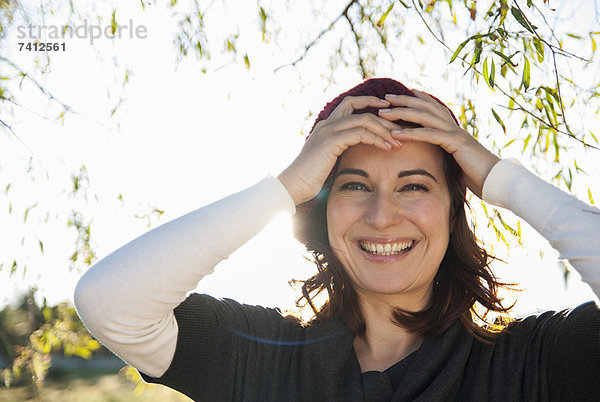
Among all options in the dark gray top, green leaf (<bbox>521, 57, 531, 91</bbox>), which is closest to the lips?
the dark gray top

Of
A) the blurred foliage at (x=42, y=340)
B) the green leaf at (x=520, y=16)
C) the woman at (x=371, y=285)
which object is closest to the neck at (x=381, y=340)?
the woman at (x=371, y=285)

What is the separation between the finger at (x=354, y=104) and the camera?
1803 mm

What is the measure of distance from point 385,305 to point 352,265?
17cm

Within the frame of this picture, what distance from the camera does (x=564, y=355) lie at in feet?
4.95

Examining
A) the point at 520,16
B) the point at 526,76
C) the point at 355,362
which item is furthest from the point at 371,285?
the point at 520,16

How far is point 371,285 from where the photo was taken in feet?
6.14

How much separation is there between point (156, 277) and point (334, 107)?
779mm

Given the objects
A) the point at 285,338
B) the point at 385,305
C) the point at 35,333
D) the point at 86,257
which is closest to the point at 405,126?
the point at 385,305

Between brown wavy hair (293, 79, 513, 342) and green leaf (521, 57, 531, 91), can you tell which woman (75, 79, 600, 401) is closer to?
brown wavy hair (293, 79, 513, 342)

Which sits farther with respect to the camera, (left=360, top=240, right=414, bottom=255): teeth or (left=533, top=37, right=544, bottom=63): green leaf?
(left=533, top=37, right=544, bottom=63): green leaf

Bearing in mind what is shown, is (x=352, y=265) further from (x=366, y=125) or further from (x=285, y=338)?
(x=366, y=125)

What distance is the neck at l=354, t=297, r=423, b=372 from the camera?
1.89 meters

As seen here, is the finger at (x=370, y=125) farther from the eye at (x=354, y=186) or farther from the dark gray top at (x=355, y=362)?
the dark gray top at (x=355, y=362)

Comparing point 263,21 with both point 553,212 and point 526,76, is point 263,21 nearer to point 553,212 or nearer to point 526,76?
point 526,76
